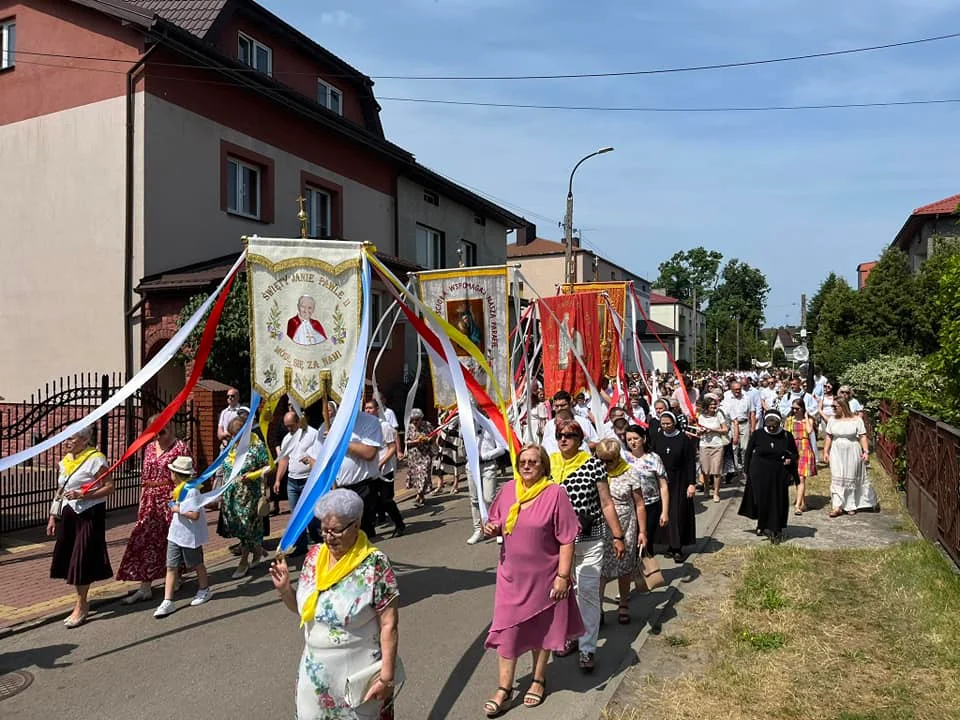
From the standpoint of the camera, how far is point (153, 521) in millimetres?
7277

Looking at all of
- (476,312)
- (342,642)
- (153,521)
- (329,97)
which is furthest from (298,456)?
(329,97)

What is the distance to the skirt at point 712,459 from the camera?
12562mm

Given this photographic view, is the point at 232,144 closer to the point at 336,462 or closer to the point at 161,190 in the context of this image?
the point at 161,190

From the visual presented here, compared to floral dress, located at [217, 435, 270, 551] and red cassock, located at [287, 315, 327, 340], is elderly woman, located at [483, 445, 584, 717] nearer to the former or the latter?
red cassock, located at [287, 315, 327, 340]

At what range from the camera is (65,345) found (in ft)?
49.7

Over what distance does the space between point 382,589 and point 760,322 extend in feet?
330

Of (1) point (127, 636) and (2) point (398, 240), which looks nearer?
(1) point (127, 636)

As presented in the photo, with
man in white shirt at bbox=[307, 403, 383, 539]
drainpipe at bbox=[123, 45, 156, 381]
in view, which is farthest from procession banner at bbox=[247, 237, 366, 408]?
drainpipe at bbox=[123, 45, 156, 381]

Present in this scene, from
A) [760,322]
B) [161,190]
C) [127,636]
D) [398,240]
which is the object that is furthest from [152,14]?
[760,322]

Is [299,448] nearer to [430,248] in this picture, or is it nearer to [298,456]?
[298,456]

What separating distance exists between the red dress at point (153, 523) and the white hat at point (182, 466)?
1.9 inches

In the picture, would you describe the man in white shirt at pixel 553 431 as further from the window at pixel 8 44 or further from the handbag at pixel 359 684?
the window at pixel 8 44

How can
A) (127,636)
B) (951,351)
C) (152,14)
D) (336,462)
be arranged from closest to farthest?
(336,462)
(127,636)
(951,351)
(152,14)

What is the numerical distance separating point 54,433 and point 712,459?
9603 millimetres
